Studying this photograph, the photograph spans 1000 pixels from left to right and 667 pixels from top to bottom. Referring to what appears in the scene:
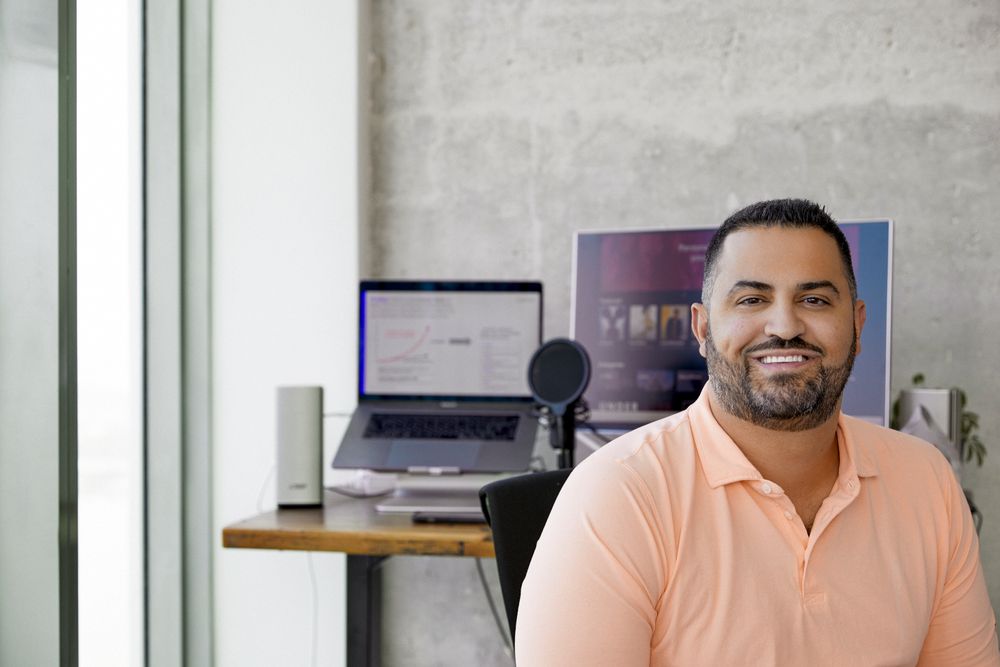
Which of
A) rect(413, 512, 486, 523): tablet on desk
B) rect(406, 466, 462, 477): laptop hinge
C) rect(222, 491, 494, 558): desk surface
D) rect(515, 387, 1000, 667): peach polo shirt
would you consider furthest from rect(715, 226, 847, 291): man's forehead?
rect(406, 466, 462, 477): laptop hinge

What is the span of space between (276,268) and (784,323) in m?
2.02

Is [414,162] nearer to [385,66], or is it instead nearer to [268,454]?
[385,66]

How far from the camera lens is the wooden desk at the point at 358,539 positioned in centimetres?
205

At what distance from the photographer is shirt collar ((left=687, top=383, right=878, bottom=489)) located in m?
1.30

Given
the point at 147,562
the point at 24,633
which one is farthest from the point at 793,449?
the point at 147,562

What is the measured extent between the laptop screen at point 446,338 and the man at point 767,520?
116 cm

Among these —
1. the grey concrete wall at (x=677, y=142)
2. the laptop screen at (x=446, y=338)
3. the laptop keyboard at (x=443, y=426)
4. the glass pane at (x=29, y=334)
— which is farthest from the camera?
the grey concrete wall at (x=677, y=142)

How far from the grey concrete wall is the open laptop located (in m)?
0.40

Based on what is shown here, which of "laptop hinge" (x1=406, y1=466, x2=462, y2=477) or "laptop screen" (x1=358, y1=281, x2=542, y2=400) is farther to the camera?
"laptop screen" (x1=358, y1=281, x2=542, y2=400)

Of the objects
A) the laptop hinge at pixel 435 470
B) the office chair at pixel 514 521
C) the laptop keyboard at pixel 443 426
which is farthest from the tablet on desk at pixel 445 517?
the office chair at pixel 514 521

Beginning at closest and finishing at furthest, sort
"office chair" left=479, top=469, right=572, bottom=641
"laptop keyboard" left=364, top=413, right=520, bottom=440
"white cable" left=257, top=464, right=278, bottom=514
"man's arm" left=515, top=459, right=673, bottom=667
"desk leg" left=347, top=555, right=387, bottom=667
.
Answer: "man's arm" left=515, top=459, right=673, bottom=667 < "office chair" left=479, top=469, right=572, bottom=641 < "desk leg" left=347, top=555, right=387, bottom=667 < "laptop keyboard" left=364, top=413, right=520, bottom=440 < "white cable" left=257, top=464, right=278, bottom=514

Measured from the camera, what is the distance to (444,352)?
8.61ft

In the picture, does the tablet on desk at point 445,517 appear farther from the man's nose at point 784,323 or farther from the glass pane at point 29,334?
the man's nose at point 784,323

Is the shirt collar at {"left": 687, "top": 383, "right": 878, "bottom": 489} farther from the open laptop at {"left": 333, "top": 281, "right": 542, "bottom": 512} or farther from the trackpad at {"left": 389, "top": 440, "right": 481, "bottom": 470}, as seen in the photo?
the open laptop at {"left": 333, "top": 281, "right": 542, "bottom": 512}
